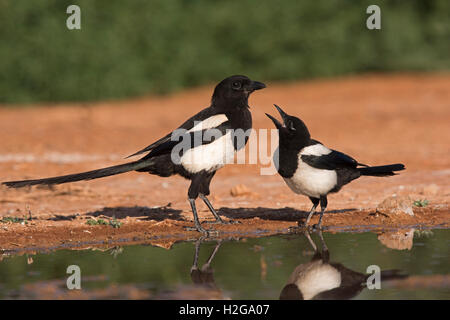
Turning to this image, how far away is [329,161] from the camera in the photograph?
7.09 meters

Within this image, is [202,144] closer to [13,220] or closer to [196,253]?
[196,253]

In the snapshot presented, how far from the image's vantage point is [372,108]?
17.9 metres

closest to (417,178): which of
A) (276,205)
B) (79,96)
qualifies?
(276,205)

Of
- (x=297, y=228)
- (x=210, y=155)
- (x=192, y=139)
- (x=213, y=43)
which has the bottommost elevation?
(x=297, y=228)

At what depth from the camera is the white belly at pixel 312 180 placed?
6965 mm

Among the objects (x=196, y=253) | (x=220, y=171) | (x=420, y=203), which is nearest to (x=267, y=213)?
(x=420, y=203)

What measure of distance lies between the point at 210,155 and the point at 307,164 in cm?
83

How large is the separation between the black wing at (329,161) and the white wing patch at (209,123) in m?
0.78

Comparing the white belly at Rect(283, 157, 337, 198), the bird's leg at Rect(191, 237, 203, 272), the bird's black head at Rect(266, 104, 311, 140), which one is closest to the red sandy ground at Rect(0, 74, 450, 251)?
the bird's leg at Rect(191, 237, 203, 272)

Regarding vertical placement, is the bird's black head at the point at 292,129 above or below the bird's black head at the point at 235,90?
below

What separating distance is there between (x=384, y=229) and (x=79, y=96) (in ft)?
44.0

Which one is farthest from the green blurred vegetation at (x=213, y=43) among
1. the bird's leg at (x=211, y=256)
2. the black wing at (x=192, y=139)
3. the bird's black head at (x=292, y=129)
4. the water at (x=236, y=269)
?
the water at (x=236, y=269)

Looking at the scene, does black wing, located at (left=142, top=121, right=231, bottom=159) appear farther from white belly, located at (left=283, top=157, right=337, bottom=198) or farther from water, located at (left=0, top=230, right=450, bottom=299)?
water, located at (left=0, top=230, right=450, bottom=299)

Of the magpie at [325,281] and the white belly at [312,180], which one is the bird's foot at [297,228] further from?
the magpie at [325,281]
